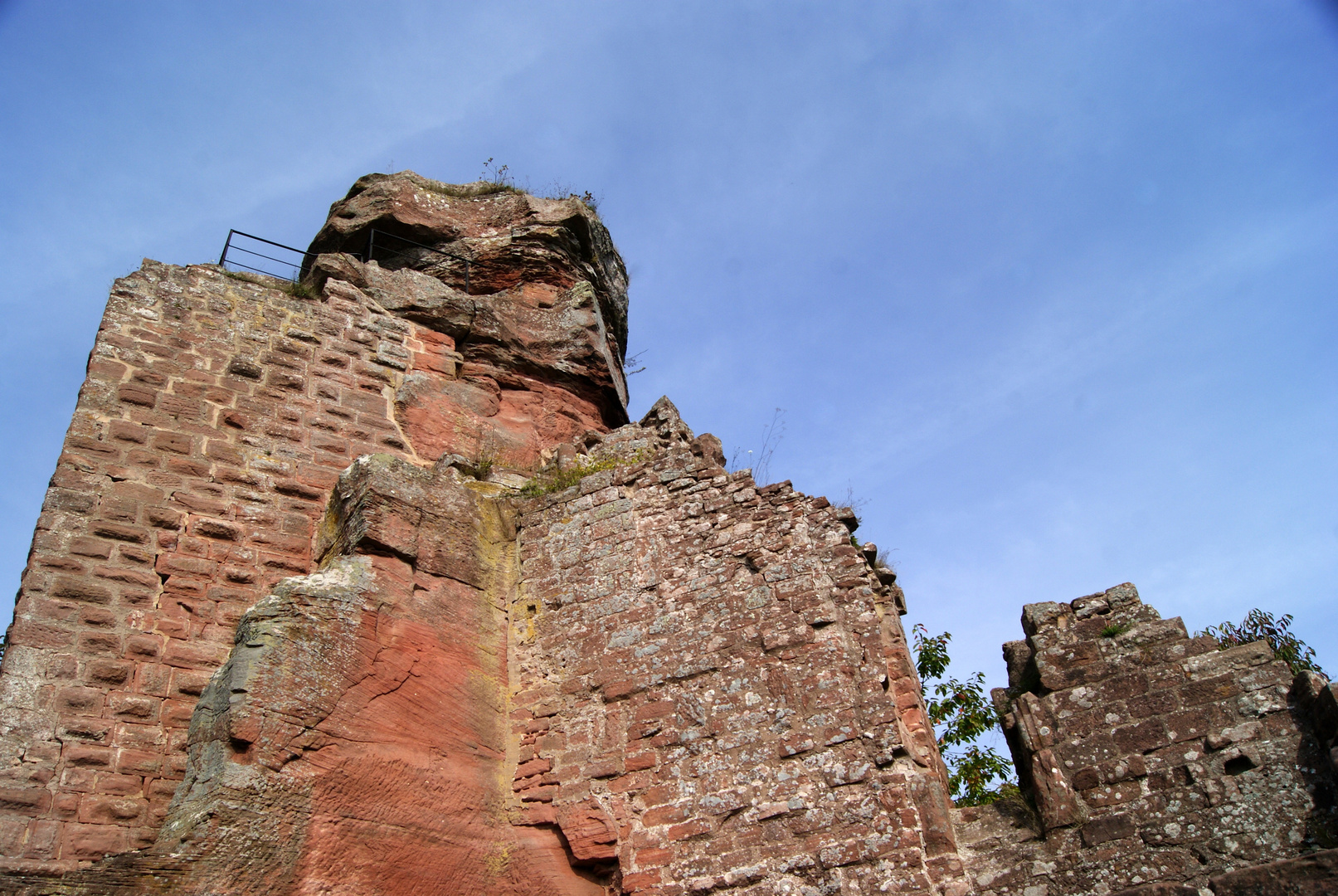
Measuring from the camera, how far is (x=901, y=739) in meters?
6.00

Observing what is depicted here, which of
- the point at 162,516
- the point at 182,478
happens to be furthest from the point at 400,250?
the point at 162,516

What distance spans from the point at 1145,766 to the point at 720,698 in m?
2.44

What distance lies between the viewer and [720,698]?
6.49 metres

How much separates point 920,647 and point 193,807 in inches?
288

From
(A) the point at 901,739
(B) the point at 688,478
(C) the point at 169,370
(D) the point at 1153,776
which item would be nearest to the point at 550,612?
(B) the point at 688,478

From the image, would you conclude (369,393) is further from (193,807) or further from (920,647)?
(920,647)

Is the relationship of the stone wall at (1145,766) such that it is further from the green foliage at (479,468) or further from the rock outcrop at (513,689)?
the green foliage at (479,468)

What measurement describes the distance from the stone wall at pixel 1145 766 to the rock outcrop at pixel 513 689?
0.05ft

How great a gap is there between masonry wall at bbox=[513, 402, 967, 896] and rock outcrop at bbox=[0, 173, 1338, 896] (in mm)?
20

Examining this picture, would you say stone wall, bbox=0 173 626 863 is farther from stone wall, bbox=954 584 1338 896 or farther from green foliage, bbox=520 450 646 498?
stone wall, bbox=954 584 1338 896

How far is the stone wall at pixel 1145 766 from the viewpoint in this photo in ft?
17.8

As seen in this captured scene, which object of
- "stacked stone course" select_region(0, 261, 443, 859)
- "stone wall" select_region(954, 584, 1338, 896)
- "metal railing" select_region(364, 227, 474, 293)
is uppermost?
"metal railing" select_region(364, 227, 474, 293)

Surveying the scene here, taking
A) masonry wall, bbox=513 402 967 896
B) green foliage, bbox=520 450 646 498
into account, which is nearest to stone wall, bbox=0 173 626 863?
green foliage, bbox=520 450 646 498

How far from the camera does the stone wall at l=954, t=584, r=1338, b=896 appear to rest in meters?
5.42
